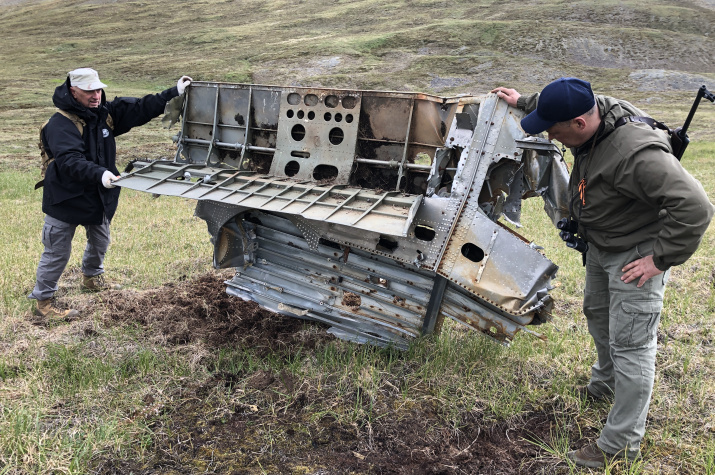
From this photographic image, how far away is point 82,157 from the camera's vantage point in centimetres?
512

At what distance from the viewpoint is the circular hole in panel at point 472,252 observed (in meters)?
4.34

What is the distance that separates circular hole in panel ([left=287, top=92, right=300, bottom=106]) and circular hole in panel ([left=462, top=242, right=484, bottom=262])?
2.38m

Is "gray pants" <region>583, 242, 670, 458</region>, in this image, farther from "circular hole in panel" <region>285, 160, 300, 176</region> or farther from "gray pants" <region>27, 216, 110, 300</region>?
"gray pants" <region>27, 216, 110, 300</region>

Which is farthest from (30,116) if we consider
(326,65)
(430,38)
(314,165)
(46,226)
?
(430,38)

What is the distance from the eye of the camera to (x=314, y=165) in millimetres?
5273

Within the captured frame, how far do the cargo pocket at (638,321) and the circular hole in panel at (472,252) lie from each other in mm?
1335

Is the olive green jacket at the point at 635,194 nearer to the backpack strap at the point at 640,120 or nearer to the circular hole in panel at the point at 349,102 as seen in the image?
the backpack strap at the point at 640,120

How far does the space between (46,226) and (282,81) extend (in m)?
29.7

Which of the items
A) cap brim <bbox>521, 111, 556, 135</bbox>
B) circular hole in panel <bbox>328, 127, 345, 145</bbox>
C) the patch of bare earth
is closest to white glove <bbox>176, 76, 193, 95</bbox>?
circular hole in panel <bbox>328, 127, 345, 145</bbox>

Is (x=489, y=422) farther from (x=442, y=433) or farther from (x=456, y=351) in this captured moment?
(x=456, y=351)

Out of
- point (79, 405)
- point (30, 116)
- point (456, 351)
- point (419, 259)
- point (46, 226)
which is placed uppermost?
point (419, 259)

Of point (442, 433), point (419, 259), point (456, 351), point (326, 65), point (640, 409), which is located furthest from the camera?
point (326, 65)

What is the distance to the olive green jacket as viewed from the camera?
2.76m

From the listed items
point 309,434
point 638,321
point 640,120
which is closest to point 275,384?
point 309,434
